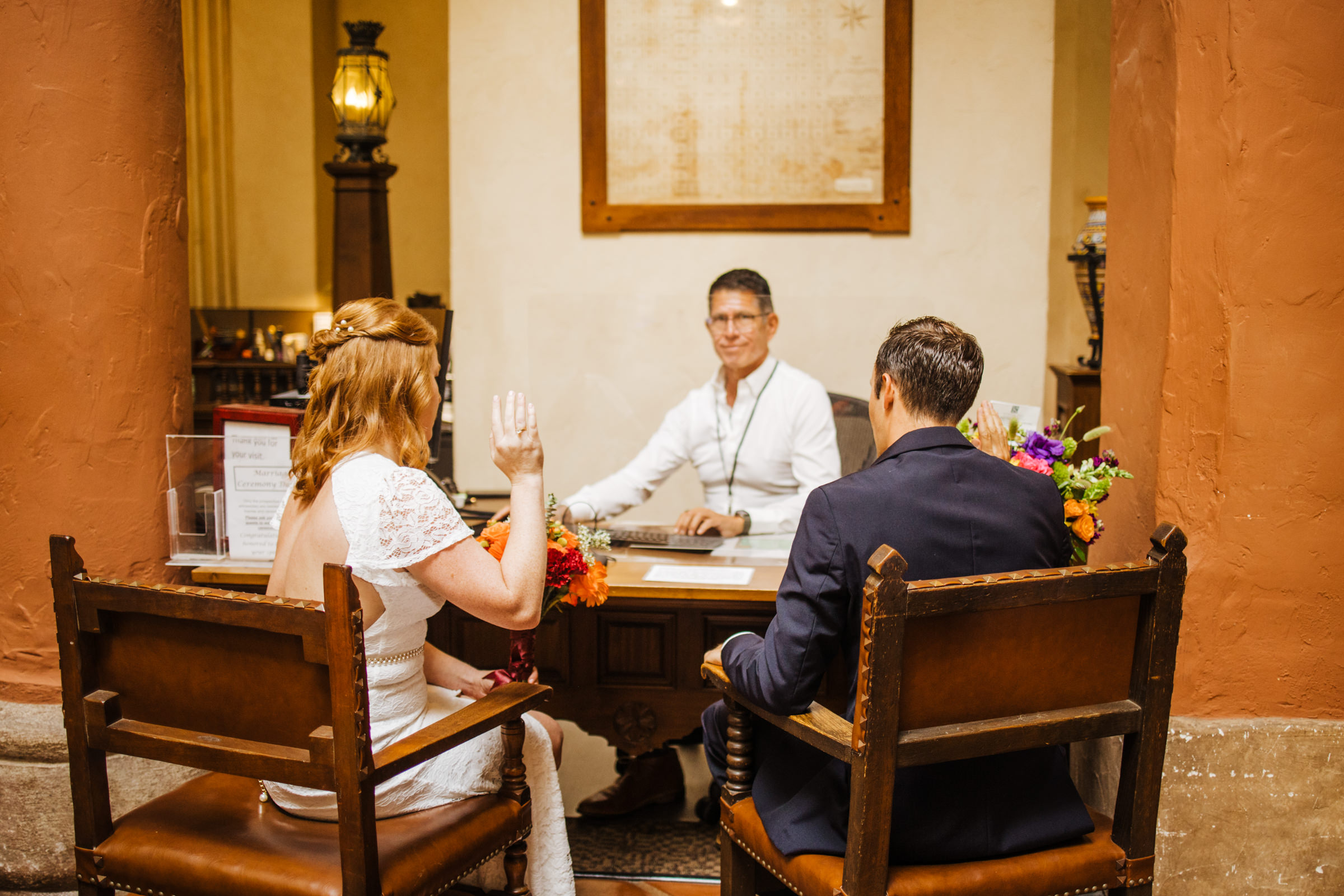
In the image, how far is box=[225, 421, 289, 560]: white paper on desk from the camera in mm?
2576

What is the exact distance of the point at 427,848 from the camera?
1665mm

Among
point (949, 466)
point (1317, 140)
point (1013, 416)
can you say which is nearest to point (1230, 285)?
point (1317, 140)

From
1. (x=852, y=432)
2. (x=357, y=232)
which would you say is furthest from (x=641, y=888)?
(x=357, y=232)

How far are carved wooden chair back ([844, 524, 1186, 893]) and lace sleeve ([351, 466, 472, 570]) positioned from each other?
0.72 meters

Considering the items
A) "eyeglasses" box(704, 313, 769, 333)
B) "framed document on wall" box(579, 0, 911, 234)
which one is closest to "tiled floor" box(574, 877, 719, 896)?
"eyeglasses" box(704, 313, 769, 333)

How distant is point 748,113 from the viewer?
4.50 m

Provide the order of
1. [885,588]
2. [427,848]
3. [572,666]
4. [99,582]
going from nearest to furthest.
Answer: [885,588], [99,582], [427,848], [572,666]

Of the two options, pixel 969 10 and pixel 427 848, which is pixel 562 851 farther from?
pixel 969 10

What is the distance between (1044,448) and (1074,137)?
12.6 ft

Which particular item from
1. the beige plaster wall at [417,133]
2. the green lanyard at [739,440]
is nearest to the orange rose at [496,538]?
the green lanyard at [739,440]

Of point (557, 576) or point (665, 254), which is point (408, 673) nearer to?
point (557, 576)

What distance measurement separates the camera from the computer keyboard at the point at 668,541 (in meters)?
2.82

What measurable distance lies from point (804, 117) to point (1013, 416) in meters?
2.40

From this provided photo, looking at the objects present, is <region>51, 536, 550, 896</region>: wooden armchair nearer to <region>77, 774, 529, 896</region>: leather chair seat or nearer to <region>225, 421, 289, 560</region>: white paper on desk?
<region>77, 774, 529, 896</region>: leather chair seat
